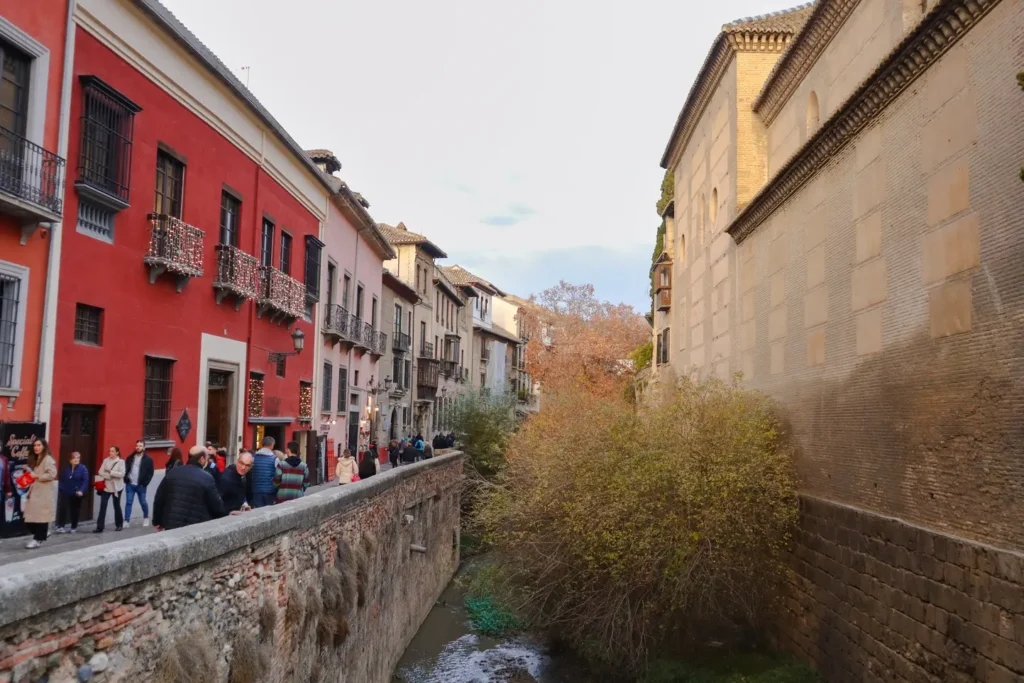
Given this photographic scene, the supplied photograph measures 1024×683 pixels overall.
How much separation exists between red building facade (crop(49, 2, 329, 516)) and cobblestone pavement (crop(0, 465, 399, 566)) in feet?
3.68

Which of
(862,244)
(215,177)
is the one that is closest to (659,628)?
(862,244)

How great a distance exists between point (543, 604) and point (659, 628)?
2.03 metres

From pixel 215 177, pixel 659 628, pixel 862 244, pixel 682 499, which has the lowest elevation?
pixel 659 628

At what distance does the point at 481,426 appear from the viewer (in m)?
31.4

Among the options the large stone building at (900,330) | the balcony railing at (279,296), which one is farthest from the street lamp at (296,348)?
the large stone building at (900,330)

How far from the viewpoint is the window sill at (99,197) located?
466 inches

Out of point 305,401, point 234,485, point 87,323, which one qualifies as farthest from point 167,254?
point 305,401

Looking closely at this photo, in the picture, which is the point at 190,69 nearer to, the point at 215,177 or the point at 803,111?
the point at 215,177

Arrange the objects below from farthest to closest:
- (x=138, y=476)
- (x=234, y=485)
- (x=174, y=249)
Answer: (x=174, y=249) → (x=138, y=476) → (x=234, y=485)

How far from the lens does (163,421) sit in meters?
14.9

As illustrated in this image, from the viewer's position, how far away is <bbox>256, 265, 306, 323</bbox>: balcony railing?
745 inches

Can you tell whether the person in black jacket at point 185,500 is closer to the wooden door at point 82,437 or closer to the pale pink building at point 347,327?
the wooden door at point 82,437

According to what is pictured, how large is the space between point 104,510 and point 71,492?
0.51 m

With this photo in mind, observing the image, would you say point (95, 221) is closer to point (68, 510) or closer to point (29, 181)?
point (29, 181)
